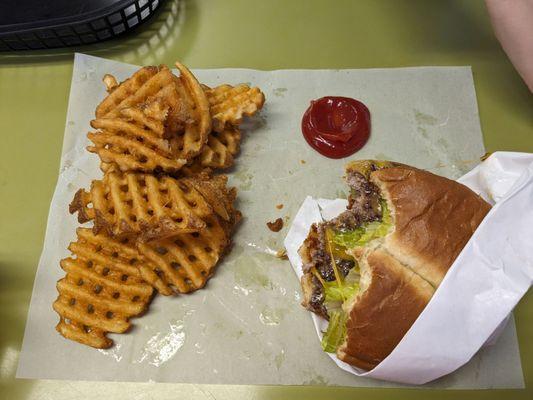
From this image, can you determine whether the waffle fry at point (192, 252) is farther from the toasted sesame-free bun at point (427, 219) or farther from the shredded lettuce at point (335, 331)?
the toasted sesame-free bun at point (427, 219)

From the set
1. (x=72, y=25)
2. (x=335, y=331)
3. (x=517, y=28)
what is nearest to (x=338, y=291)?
(x=335, y=331)

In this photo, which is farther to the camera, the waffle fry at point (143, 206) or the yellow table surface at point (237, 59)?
→ the yellow table surface at point (237, 59)

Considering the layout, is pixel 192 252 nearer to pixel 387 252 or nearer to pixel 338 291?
pixel 338 291

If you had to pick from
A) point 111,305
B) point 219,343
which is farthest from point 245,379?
point 111,305


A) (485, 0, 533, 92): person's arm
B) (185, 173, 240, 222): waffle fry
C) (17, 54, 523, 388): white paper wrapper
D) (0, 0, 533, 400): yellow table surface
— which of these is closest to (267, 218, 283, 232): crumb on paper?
(17, 54, 523, 388): white paper wrapper

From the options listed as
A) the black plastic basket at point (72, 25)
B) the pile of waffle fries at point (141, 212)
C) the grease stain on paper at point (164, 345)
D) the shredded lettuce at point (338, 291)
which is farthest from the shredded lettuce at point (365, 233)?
the black plastic basket at point (72, 25)

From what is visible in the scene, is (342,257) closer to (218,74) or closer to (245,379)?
(245,379)
